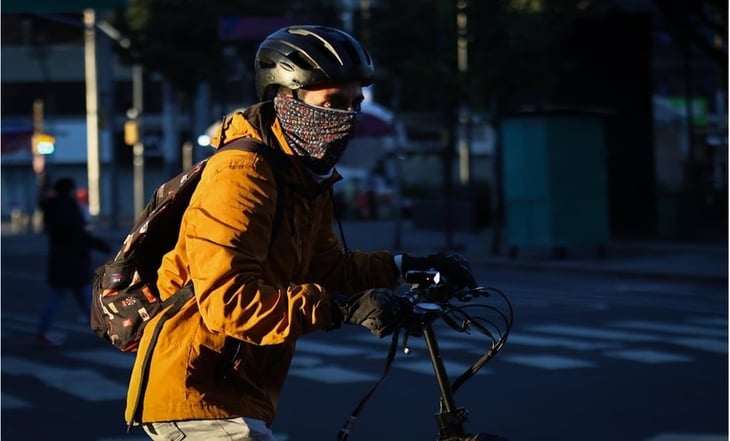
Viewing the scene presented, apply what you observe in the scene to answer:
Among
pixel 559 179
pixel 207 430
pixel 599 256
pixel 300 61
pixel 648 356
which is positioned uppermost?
pixel 559 179

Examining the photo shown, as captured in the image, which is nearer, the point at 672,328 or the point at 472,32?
the point at 672,328

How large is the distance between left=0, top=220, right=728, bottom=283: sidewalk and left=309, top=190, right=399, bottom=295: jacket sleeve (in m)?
16.1

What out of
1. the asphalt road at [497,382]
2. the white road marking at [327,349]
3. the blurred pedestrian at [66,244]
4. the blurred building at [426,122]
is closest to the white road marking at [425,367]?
the asphalt road at [497,382]

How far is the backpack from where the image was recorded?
11.8 feet

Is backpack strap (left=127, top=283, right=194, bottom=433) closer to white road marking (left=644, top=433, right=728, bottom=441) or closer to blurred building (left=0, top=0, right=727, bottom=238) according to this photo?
white road marking (left=644, top=433, right=728, bottom=441)

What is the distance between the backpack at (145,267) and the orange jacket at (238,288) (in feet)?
0.15

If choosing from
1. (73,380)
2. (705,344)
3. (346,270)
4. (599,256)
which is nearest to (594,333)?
(705,344)

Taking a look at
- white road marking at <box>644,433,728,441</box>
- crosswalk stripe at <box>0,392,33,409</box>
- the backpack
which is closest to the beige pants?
the backpack

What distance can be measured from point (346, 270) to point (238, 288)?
0.75m

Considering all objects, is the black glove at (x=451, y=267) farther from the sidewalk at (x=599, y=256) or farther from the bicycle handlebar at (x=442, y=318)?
the sidewalk at (x=599, y=256)

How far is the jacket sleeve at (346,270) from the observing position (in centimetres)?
406

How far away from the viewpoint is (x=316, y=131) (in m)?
3.66

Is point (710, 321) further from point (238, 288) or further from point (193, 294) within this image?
point (238, 288)

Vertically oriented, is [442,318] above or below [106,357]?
above
